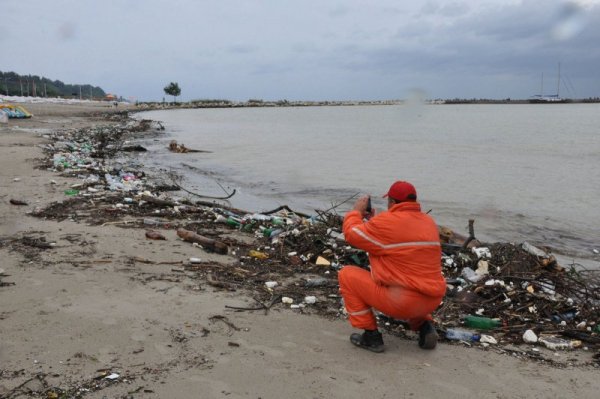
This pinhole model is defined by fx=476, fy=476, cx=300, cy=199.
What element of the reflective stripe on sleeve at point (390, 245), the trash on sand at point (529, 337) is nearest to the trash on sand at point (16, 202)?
the reflective stripe on sleeve at point (390, 245)

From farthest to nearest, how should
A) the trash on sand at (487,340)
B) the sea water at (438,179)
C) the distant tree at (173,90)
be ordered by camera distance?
the distant tree at (173,90), the sea water at (438,179), the trash on sand at (487,340)

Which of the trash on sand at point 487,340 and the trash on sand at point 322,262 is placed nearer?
the trash on sand at point 487,340

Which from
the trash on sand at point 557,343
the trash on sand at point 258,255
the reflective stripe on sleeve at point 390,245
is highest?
the reflective stripe on sleeve at point 390,245

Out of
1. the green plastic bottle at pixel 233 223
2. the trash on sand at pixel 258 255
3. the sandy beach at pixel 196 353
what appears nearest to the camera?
the sandy beach at pixel 196 353

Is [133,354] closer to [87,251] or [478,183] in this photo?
[87,251]

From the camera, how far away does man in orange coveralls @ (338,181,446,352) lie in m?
3.58

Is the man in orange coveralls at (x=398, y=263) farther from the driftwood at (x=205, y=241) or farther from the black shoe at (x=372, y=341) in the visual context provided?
the driftwood at (x=205, y=241)

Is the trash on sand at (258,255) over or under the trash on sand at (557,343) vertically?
over

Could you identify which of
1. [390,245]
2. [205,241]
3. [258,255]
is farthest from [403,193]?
[205,241]

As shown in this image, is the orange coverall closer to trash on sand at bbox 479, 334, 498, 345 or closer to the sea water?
trash on sand at bbox 479, 334, 498, 345

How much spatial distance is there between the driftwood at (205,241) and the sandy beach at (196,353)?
1.02 meters

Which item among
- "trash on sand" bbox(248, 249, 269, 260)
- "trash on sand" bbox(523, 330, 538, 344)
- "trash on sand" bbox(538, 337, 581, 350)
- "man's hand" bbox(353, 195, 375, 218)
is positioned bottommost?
"trash on sand" bbox(538, 337, 581, 350)

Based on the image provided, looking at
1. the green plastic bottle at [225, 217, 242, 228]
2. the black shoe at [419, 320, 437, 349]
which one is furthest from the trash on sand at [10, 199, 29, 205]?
the black shoe at [419, 320, 437, 349]

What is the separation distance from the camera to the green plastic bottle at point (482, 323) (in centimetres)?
443
